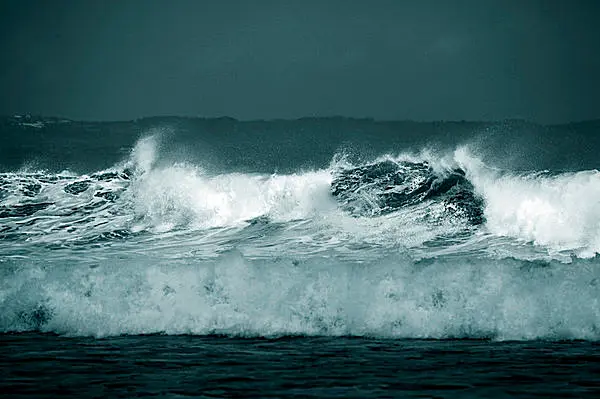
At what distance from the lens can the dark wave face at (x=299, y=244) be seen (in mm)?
8938

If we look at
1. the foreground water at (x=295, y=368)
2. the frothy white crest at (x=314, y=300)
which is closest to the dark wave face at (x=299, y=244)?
the frothy white crest at (x=314, y=300)

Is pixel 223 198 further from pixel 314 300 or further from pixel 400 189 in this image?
pixel 314 300

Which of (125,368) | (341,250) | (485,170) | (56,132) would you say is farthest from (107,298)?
(56,132)

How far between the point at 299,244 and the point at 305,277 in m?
6.12

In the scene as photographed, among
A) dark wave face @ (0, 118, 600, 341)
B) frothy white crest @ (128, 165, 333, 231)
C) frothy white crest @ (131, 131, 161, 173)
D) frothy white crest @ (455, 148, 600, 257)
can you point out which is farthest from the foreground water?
frothy white crest @ (131, 131, 161, 173)

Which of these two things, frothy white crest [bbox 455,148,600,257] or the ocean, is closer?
the ocean

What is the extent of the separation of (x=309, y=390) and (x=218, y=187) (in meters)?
14.6

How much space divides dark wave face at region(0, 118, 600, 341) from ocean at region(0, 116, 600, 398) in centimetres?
4

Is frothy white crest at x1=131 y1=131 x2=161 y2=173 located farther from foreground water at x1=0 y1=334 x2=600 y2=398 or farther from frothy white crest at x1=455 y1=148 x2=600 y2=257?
foreground water at x1=0 y1=334 x2=600 y2=398

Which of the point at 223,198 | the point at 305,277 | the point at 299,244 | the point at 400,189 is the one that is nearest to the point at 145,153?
the point at 223,198

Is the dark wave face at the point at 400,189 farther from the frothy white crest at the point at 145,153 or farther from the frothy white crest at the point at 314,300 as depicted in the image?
the frothy white crest at the point at 314,300

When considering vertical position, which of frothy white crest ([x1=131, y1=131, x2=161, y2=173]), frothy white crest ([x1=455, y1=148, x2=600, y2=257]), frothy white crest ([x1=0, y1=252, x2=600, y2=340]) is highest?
frothy white crest ([x1=131, y1=131, x2=161, y2=173])

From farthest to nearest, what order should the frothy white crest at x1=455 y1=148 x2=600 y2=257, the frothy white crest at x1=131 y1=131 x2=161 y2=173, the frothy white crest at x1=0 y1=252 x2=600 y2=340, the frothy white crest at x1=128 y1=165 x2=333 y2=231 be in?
the frothy white crest at x1=131 y1=131 x2=161 y2=173 → the frothy white crest at x1=128 y1=165 x2=333 y2=231 → the frothy white crest at x1=455 y1=148 x2=600 y2=257 → the frothy white crest at x1=0 y1=252 x2=600 y2=340

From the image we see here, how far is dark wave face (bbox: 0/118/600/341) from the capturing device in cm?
894
